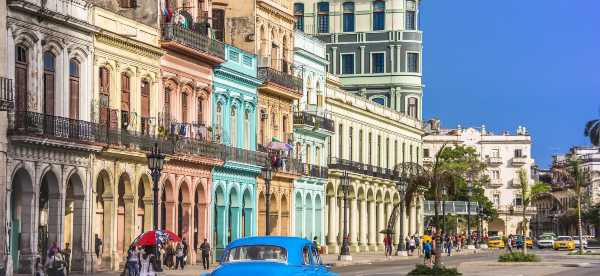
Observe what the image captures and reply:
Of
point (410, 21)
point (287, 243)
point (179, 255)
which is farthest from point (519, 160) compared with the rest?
point (287, 243)

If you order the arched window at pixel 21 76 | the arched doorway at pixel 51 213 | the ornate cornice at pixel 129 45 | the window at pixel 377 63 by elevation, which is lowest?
the arched doorway at pixel 51 213

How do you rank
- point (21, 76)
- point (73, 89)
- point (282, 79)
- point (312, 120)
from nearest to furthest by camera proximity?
1. point (21, 76)
2. point (73, 89)
3. point (282, 79)
4. point (312, 120)

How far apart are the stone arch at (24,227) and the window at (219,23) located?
82.7 ft

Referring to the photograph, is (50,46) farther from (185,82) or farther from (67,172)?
(185,82)

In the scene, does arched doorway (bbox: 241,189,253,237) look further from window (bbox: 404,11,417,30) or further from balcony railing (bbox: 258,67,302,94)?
window (bbox: 404,11,417,30)

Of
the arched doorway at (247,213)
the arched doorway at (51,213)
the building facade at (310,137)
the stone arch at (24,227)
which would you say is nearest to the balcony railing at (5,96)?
the stone arch at (24,227)

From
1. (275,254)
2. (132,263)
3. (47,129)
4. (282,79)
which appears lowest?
(132,263)

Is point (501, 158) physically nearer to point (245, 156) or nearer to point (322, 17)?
point (322, 17)

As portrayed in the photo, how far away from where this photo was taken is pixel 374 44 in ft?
377

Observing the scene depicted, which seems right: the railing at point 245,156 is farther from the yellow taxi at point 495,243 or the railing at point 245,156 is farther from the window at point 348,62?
the yellow taxi at point 495,243

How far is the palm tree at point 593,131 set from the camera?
10409cm

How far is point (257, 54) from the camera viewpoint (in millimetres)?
72188

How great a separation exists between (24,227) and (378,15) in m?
70.4

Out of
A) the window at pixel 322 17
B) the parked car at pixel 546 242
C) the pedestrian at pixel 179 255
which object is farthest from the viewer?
the parked car at pixel 546 242
